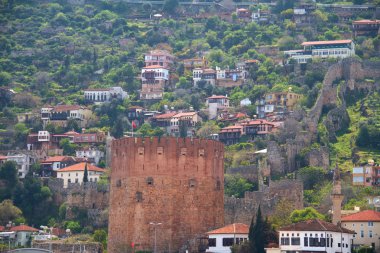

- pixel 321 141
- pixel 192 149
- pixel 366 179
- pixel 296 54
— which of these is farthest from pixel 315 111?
pixel 192 149

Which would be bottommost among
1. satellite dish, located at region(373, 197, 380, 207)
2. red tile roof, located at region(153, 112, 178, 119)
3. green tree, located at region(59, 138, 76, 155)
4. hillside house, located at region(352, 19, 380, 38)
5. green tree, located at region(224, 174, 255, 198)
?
satellite dish, located at region(373, 197, 380, 207)

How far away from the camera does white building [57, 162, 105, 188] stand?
14775 cm

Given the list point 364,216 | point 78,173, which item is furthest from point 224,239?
point 78,173

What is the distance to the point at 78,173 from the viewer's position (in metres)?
150

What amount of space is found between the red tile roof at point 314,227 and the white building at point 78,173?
5097cm

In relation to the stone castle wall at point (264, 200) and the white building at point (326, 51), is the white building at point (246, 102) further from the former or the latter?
the stone castle wall at point (264, 200)

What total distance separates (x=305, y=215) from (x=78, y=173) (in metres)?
45.0

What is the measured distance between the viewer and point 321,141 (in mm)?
141250

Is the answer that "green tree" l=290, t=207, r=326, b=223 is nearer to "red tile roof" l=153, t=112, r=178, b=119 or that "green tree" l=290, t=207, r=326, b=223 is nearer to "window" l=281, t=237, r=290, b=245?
"window" l=281, t=237, r=290, b=245

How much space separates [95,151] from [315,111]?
83.9 ft

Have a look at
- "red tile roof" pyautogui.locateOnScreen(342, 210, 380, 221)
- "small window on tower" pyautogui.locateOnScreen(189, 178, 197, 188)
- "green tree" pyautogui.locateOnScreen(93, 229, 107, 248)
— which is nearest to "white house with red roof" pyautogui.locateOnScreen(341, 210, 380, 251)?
"red tile roof" pyautogui.locateOnScreen(342, 210, 380, 221)

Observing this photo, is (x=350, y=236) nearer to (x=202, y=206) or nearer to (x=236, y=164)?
(x=202, y=206)

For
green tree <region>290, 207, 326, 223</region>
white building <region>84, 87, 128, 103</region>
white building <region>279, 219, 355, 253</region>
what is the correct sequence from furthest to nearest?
1. white building <region>84, 87, 128, 103</region>
2. green tree <region>290, 207, 326, 223</region>
3. white building <region>279, 219, 355, 253</region>

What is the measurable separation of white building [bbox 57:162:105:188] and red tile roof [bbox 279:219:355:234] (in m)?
51.0
